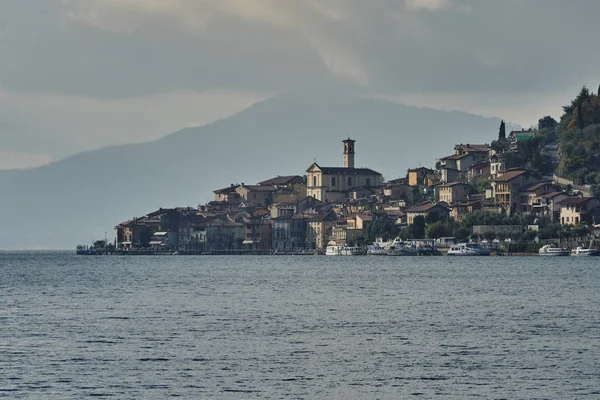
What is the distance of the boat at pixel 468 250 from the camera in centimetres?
14888

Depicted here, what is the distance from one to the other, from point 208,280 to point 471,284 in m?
20.4

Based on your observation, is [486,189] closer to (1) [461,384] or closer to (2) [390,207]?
(2) [390,207]

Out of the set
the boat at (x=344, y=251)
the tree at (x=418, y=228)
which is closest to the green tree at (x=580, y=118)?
the tree at (x=418, y=228)

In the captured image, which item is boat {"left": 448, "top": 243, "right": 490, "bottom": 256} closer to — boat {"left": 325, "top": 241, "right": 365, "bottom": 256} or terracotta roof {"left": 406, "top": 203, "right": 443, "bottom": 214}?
terracotta roof {"left": 406, "top": 203, "right": 443, "bottom": 214}

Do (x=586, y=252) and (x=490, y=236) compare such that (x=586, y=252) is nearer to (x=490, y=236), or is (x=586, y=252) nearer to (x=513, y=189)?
(x=490, y=236)

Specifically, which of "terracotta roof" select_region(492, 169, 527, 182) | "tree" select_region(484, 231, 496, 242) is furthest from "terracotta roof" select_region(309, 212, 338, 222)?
"tree" select_region(484, 231, 496, 242)

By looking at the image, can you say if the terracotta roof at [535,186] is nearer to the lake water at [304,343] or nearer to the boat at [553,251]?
the boat at [553,251]

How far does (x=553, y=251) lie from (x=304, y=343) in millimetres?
97263

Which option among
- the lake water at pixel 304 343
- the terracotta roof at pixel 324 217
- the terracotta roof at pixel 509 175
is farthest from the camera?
the terracotta roof at pixel 324 217

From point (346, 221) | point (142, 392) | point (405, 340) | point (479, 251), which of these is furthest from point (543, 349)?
point (346, 221)

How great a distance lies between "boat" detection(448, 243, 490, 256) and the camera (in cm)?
14888

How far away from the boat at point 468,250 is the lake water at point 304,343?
71.2 m

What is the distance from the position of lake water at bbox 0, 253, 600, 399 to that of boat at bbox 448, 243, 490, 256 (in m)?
71.2

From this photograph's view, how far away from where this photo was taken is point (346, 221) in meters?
186
